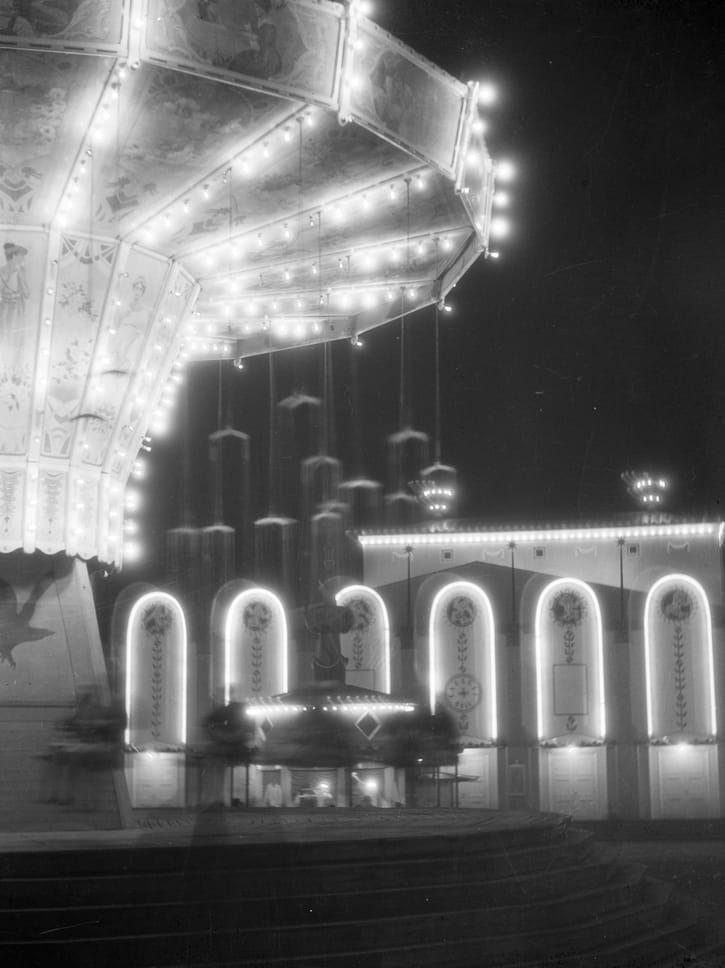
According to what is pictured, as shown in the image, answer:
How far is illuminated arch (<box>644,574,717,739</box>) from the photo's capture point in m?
33.3

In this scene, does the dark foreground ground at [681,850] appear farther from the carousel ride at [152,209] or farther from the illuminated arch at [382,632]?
the carousel ride at [152,209]

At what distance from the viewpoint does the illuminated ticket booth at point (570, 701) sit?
3344 cm

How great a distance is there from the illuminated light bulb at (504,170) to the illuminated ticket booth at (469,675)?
16818 millimetres

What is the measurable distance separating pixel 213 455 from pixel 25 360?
2731cm

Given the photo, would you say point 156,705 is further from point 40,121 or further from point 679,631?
point 40,121

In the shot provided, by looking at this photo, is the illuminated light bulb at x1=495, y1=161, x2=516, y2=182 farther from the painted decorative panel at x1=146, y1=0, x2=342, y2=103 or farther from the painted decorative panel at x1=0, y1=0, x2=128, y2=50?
the painted decorative panel at x1=0, y1=0, x2=128, y2=50

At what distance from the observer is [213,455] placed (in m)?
45.2

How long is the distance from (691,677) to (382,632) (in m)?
7.57

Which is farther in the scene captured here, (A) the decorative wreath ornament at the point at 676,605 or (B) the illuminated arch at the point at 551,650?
(A) the decorative wreath ornament at the point at 676,605

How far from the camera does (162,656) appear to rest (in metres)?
34.5

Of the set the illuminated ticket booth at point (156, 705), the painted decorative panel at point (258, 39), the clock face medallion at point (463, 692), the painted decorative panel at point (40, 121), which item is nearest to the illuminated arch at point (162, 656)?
the illuminated ticket booth at point (156, 705)

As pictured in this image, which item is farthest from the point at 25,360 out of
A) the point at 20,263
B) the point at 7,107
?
the point at 7,107

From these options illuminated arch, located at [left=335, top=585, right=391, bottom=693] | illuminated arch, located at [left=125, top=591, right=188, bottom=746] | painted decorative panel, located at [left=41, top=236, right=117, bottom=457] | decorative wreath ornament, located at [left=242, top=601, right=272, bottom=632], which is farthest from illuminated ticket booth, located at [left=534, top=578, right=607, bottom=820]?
painted decorative panel, located at [left=41, top=236, right=117, bottom=457]

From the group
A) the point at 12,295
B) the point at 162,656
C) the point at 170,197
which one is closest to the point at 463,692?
the point at 162,656
